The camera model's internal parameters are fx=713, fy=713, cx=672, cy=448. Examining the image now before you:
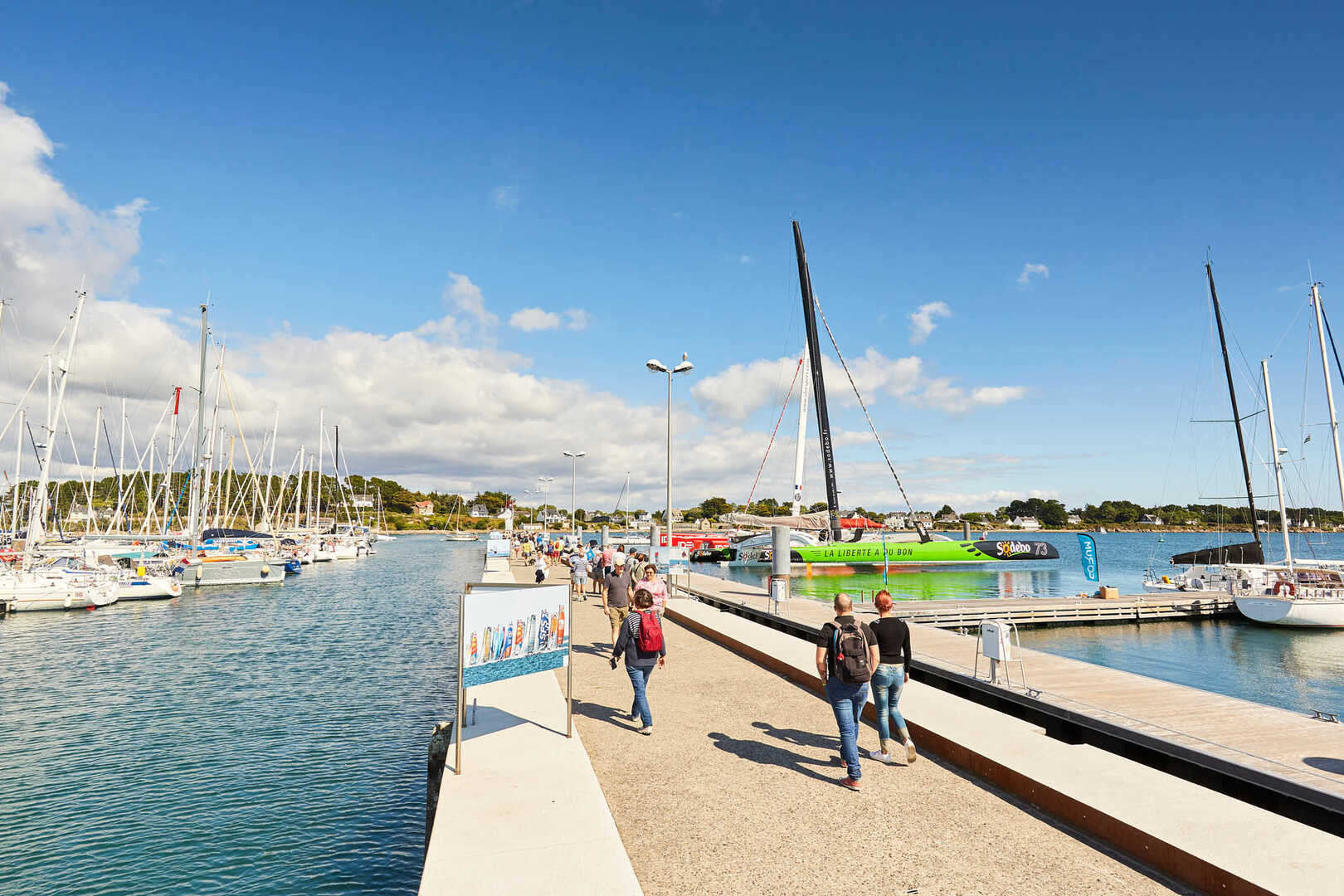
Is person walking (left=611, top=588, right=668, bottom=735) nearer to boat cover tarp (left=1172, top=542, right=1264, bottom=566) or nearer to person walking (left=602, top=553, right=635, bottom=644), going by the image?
person walking (left=602, top=553, right=635, bottom=644)

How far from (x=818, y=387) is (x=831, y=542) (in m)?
13.8

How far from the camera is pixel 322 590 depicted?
43.2m

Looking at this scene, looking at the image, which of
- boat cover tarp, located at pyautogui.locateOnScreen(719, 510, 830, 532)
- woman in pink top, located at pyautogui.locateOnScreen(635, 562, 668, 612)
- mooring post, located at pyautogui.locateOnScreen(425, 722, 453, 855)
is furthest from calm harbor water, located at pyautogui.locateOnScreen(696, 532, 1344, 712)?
mooring post, located at pyautogui.locateOnScreen(425, 722, 453, 855)

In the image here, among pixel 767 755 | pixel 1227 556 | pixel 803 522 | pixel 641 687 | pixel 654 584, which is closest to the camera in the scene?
pixel 767 755

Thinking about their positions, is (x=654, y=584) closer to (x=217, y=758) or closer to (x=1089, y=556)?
(x=217, y=758)

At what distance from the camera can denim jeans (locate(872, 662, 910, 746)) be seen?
789 centimetres

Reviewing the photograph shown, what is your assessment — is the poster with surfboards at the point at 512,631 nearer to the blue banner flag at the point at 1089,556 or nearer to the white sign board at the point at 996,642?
the white sign board at the point at 996,642

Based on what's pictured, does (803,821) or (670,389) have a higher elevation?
(670,389)

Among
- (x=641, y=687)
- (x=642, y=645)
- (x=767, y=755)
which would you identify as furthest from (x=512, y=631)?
(x=767, y=755)

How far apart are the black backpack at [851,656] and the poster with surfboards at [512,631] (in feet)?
10.5

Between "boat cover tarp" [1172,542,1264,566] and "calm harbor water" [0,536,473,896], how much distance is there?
43.5m

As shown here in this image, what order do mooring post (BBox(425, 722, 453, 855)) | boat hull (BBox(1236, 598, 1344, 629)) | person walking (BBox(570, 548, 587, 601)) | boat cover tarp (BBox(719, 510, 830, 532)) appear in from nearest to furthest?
mooring post (BBox(425, 722, 453, 855)) → person walking (BBox(570, 548, 587, 601)) → boat hull (BBox(1236, 598, 1344, 629)) → boat cover tarp (BBox(719, 510, 830, 532))

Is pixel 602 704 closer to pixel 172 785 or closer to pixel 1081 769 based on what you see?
pixel 1081 769

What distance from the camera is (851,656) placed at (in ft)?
23.0
